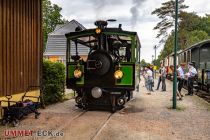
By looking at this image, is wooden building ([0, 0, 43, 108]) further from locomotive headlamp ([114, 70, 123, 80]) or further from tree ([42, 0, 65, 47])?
tree ([42, 0, 65, 47])

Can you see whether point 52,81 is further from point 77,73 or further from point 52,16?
point 52,16

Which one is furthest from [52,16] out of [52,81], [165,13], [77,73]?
[77,73]

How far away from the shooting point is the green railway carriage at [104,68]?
511 inches

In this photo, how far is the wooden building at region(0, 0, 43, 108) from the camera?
11.1 m

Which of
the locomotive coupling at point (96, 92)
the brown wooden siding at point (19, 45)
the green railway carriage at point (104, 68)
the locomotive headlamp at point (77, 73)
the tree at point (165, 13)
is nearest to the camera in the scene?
the brown wooden siding at point (19, 45)

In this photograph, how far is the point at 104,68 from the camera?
13.0m

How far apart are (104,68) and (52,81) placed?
3.20m

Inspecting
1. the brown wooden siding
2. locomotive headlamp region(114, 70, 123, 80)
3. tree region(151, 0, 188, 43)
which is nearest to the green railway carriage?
locomotive headlamp region(114, 70, 123, 80)

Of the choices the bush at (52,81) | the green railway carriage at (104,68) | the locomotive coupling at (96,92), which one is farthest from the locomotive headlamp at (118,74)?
the bush at (52,81)

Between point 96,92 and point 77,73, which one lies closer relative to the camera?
point 96,92

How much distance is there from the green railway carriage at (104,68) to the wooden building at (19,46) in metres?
1.30

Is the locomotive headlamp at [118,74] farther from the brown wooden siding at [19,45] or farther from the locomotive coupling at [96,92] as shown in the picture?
the brown wooden siding at [19,45]

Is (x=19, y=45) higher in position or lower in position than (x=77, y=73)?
higher

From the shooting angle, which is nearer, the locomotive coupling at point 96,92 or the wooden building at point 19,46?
the wooden building at point 19,46
